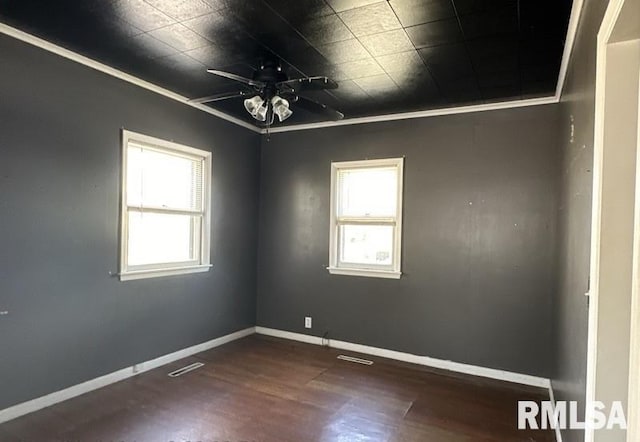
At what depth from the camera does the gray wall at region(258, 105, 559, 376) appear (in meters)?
3.57

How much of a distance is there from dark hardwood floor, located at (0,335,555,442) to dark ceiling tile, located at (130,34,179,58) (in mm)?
2650

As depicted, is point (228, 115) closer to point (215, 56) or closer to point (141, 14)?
point (215, 56)

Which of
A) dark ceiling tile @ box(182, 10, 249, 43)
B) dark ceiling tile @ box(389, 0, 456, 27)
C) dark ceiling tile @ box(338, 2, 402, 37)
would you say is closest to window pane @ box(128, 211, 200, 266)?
dark ceiling tile @ box(182, 10, 249, 43)

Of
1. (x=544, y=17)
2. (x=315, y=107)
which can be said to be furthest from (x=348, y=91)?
(x=544, y=17)

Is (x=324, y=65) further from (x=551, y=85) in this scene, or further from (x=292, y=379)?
(x=292, y=379)

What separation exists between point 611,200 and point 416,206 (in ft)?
8.90

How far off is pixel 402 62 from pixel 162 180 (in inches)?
96.5

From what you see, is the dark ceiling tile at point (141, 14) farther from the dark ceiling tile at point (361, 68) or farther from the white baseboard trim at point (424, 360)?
the white baseboard trim at point (424, 360)

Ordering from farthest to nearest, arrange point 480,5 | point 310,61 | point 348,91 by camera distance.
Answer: point 348,91 < point 310,61 < point 480,5

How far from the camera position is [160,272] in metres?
3.70

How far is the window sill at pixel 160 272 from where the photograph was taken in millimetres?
3395

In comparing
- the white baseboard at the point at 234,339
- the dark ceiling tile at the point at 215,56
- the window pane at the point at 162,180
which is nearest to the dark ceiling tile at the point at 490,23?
the dark ceiling tile at the point at 215,56

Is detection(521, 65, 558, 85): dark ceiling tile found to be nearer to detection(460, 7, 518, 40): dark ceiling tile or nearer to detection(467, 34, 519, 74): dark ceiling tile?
detection(467, 34, 519, 74): dark ceiling tile

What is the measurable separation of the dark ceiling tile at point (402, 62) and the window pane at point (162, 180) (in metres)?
2.23
